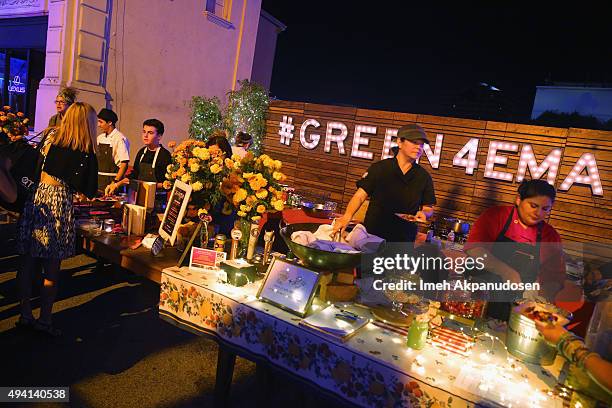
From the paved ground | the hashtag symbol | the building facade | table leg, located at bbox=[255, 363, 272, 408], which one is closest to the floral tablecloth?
table leg, located at bbox=[255, 363, 272, 408]

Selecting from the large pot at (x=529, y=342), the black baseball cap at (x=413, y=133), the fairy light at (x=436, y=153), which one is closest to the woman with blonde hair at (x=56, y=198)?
the black baseball cap at (x=413, y=133)

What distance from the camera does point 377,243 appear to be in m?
2.26

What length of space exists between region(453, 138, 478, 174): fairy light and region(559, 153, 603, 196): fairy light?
1592mm

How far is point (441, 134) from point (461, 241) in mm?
3991

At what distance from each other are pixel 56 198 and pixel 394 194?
280 cm

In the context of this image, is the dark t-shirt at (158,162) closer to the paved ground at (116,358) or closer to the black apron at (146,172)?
the black apron at (146,172)

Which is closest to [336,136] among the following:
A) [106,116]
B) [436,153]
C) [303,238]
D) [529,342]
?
[436,153]

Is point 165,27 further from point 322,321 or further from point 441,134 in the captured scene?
point 322,321

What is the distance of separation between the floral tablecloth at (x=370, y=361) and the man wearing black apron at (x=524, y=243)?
77 centimetres

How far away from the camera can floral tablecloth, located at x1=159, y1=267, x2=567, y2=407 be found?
5.00ft

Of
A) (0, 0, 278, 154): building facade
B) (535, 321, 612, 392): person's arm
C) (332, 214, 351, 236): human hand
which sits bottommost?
(535, 321, 612, 392): person's arm

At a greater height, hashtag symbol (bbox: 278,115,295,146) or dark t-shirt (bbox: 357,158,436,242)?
hashtag symbol (bbox: 278,115,295,146)

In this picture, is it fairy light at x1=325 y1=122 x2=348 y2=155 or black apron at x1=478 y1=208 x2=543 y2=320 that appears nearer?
black apron at x1=478 y1=208 x2=543 y2=320

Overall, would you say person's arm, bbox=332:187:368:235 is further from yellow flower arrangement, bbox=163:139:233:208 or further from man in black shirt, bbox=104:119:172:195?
man in black shirt, bbox=104:119:172:195
